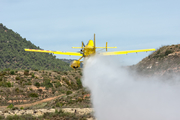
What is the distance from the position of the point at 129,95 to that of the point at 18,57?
11429 centimetres

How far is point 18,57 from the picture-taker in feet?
423

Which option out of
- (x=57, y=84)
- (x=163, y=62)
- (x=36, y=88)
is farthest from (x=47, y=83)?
(x=163, y=62)

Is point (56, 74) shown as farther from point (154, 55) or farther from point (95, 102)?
point (95, 102)

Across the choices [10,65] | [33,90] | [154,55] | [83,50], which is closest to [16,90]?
[33,90]

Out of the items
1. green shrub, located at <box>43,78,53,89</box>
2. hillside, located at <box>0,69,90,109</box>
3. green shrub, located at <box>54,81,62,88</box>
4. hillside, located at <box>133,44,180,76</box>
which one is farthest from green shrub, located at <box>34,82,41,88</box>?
hillside, located at <box>133,44,180,76</box>

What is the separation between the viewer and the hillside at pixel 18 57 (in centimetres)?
12412

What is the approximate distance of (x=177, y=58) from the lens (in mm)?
57281

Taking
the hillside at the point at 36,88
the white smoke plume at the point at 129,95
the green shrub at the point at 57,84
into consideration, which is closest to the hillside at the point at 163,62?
the hillside at the point at 36,88

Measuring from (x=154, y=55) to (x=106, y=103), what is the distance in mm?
45892

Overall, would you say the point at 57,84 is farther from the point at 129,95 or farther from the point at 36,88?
the point at 129,95

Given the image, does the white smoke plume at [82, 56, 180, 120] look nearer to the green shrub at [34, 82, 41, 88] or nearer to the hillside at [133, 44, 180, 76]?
the hillside at [133, 44, 180, 76]

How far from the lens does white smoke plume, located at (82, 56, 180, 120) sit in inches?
799

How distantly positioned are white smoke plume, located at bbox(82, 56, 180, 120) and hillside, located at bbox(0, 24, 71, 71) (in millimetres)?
99663

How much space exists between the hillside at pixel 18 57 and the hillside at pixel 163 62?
238ft
